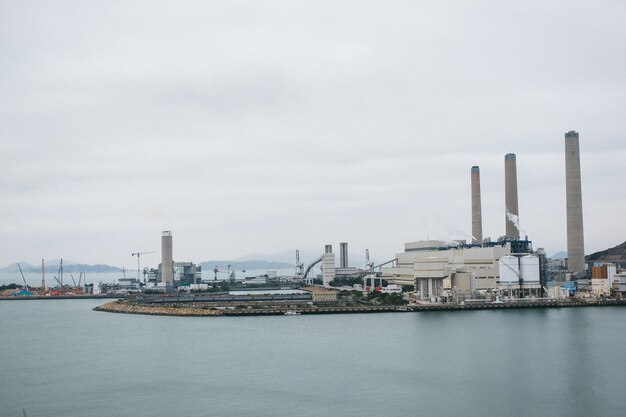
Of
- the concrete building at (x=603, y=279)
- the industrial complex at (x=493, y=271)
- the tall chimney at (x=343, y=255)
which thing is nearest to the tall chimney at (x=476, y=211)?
the industrial complex at (x=493, y=271)

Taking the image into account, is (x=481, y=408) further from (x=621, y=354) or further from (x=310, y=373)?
(x=621, y=354)

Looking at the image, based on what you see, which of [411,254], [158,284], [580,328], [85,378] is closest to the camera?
[85,378]

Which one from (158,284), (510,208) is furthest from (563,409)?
(158,284)

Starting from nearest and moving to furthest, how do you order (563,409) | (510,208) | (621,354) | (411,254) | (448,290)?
(563,409), (621,354), (448,290), (510,208), (411,254)

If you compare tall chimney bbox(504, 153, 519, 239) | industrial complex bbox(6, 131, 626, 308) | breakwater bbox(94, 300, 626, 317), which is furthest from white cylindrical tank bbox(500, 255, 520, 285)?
tall chimney bbox(504, 153, 519, 239)

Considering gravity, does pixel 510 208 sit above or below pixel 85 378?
above

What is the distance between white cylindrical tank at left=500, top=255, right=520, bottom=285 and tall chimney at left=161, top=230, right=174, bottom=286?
28633 mm

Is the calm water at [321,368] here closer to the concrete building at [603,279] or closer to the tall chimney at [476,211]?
the concrete building at [603,279]

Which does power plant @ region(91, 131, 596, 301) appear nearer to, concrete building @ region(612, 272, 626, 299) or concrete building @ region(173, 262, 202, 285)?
concrete building @ region(612, 272, 626, 299)

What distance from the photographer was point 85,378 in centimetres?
1659

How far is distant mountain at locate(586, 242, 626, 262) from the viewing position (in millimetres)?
54938

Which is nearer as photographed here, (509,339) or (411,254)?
(509,339)

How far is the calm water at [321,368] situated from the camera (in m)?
13.5

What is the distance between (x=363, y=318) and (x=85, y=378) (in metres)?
15.6
